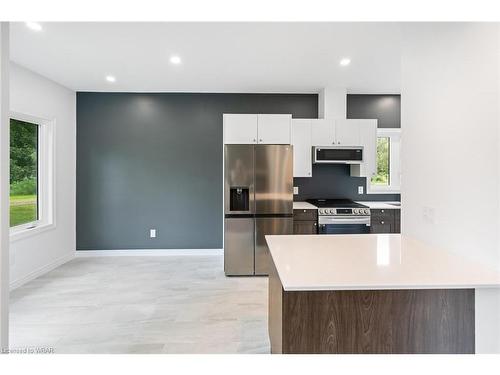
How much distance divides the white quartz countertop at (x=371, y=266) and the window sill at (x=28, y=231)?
3.18 meters

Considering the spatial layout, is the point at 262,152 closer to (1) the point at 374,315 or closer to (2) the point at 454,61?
(2) the point at 454,61

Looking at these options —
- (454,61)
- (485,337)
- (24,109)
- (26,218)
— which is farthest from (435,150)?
(26,218)

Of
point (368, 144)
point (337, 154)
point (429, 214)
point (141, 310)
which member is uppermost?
point (368, 144)

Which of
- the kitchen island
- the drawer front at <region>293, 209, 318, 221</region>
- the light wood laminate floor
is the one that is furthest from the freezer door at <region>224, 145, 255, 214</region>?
the kitchen island

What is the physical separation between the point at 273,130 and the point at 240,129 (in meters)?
0.43

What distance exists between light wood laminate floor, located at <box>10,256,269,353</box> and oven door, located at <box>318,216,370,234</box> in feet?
3.46

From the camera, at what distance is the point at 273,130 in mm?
4172

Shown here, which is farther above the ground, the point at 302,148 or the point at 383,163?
the point at 302,148

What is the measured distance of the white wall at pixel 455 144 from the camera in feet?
4.99

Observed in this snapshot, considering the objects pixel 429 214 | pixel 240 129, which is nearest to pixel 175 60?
pixel 240 129

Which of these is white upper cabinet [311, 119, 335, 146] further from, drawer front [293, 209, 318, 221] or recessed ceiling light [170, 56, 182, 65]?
recessed ceiling light [170, 56, 182, 65]

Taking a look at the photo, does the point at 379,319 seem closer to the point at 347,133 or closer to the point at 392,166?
the point at 347,133

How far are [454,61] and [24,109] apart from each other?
4314mm

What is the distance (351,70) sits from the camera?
391 centimetres
